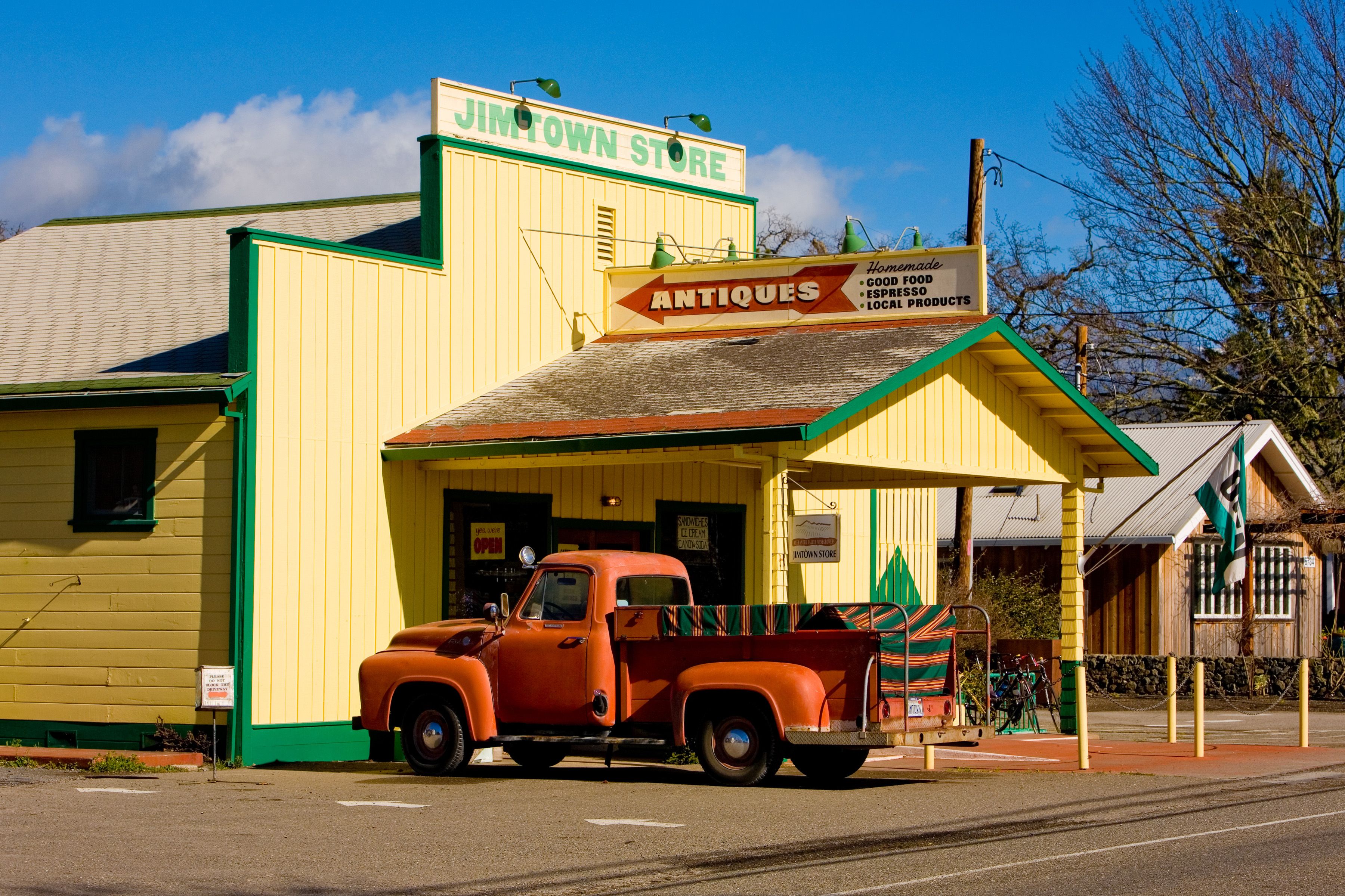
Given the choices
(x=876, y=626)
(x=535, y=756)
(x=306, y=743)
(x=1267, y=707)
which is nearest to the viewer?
(x=876, y=626)

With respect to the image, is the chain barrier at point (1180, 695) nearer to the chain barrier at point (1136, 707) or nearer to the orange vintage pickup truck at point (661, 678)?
the chain barrier at point (1136, 707)

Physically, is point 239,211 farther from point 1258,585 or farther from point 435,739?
point 1258,585

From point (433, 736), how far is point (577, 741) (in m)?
1.54

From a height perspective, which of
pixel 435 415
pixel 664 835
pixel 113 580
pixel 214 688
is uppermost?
pixel 435 415

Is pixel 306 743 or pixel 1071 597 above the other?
pixel 1071 597

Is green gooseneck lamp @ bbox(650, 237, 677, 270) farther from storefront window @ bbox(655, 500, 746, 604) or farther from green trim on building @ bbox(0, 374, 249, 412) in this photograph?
green trim on building @ bbox(0, 374, 249, 412)

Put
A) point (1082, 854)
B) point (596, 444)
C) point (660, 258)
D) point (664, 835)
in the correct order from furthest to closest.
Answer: point (660, 258), point (596, 444), point (664, 835), point (1082, 854)

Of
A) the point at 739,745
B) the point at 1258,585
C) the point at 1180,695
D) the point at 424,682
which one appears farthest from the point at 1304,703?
the point at 1258,585

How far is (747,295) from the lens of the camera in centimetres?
2006

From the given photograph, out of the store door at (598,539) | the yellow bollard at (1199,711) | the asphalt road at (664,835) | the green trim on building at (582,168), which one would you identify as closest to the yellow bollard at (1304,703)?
the yellow bollard at (1199,711)

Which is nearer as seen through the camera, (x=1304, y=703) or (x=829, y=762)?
(x=829, y=762)

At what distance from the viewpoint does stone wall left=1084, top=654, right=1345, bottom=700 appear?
2933cm

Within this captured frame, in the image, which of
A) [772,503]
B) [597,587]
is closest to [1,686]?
[597,587]

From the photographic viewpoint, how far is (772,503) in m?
16.3
